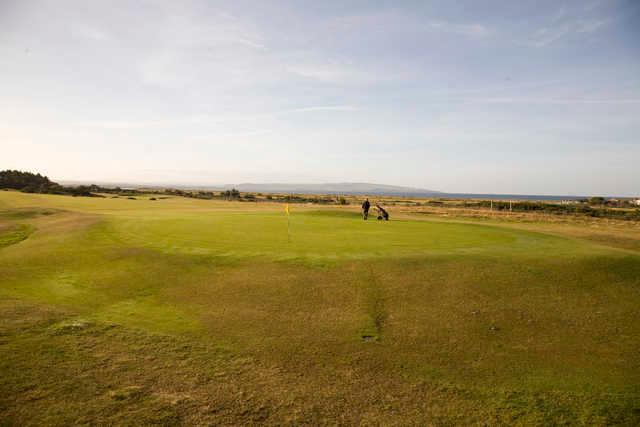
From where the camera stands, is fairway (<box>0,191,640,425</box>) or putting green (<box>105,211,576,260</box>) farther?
putting green (<box>105,211,576,260</box>)

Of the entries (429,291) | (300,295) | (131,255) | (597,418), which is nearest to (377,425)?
(597,418)

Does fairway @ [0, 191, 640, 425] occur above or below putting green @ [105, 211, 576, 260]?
below

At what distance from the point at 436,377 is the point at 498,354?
193 cm

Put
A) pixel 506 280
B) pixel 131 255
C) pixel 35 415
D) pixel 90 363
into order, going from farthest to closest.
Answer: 1. pixel 131 255
2. pixel 506 280
3. pixel 90 363
4. pixel 35 415

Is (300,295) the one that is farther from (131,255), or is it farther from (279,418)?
(131,255)

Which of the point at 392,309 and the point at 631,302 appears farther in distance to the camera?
the point at 631,302

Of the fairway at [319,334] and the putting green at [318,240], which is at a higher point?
the putting green at [318,240]

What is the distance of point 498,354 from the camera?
310 inches

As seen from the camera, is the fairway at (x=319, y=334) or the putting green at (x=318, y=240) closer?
the fairway at (x=319, y=334)

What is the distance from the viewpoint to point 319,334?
8555mm

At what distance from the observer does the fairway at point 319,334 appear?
584 centimetres

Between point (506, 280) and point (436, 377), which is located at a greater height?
point (506, 280)

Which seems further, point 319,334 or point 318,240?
point 318,240

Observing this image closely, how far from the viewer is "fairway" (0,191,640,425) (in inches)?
230
